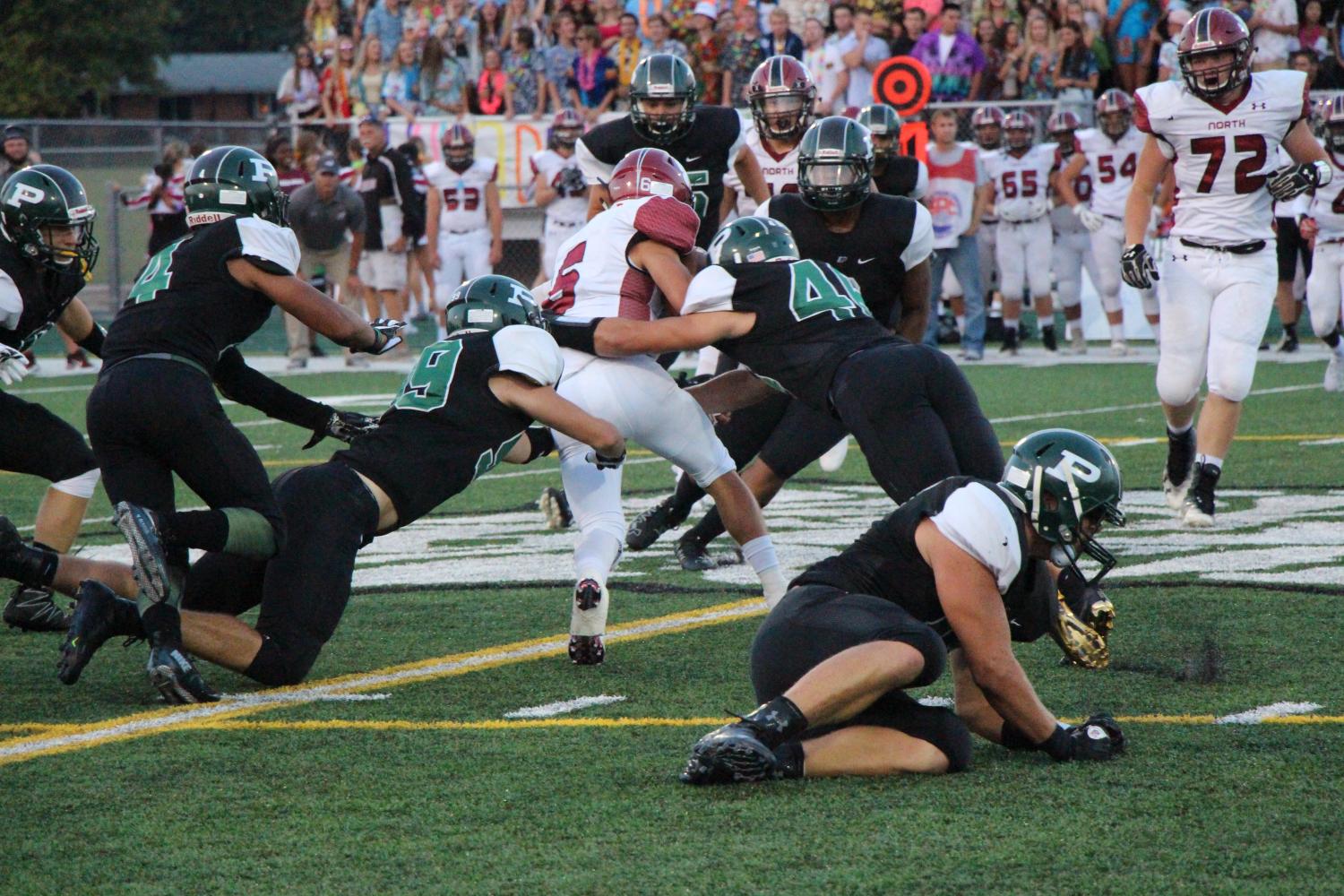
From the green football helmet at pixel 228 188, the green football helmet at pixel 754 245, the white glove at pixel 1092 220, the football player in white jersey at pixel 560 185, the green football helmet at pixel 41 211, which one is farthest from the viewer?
the football player in white jersey at pixel 560 185

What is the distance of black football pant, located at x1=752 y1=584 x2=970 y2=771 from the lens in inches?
157

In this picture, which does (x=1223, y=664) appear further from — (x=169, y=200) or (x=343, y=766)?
(x=169, y=200)

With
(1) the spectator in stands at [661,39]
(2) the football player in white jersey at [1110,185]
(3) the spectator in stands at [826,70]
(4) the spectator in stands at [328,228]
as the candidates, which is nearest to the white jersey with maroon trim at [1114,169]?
(2) the football player in white jersey at [1110,185]

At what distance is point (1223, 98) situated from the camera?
24.8ft

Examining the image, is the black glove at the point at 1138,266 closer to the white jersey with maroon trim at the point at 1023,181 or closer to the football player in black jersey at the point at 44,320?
the football player in black jersey at the point at 44,320

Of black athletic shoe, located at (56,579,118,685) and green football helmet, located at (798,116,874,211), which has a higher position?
green football helmet, located at (798,116,874,211)

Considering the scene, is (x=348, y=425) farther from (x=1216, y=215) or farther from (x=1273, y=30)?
(x=1273, y=30)

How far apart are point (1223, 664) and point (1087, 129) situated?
12.5 meters

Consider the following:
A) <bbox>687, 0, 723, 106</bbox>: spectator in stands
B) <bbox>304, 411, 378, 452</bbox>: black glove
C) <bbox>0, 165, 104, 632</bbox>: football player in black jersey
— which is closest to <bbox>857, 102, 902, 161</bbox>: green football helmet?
<bbox>304, 411, 378, 452</bbox>: black glove

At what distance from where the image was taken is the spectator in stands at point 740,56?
704 inches

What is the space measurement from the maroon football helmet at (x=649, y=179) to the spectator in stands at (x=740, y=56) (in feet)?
39.1

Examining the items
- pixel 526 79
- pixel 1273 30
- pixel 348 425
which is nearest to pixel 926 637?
pixel 348 425

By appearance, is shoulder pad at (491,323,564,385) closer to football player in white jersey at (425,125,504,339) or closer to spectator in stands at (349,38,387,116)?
football player in white jersey at (425,125,504,339)

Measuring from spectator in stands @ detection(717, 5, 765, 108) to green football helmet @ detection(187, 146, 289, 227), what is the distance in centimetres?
1282
